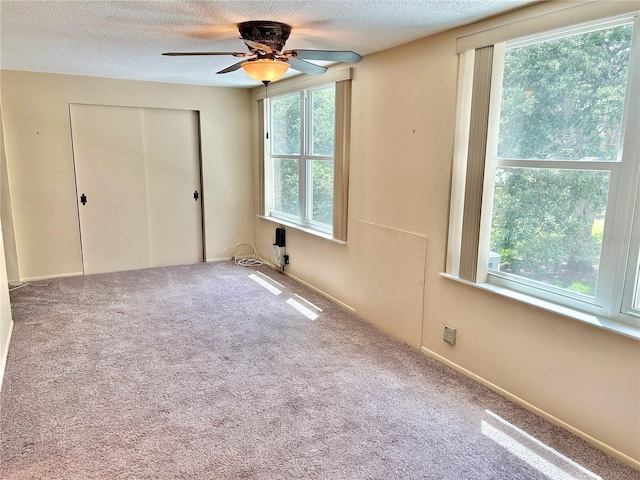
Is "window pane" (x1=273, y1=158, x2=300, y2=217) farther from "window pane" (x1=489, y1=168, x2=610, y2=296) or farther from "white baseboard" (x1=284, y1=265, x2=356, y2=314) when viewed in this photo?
"window pane" (x1=489, y1=168, x2=610, y2=296)

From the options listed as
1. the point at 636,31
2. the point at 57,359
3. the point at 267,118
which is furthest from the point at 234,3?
the point at 267,118

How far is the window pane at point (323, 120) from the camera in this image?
415 centimetres

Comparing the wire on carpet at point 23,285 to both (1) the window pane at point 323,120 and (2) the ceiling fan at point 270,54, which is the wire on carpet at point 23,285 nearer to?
(1) the window pane at point 323,120

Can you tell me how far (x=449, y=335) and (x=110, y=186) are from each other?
416 cm

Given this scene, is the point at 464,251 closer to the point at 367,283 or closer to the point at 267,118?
the point at 367,283

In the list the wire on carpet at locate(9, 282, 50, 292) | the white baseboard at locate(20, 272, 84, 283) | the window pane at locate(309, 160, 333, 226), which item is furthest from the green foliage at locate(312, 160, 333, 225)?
the wire on carpet at locate(9, 282, 50, 292)

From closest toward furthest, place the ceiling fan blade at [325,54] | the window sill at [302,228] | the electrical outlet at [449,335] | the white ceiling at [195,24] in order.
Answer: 1. the white ceiling at [195,24]
2. the ceiling fan blade at [325,54]
3. the electrical outlet at [449,335]
4. the window sill at [302,228]

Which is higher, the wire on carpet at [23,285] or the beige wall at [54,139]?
the beige wall at [54,139]

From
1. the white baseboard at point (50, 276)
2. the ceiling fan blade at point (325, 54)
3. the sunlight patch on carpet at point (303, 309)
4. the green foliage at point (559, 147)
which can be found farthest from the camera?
the white baseboard at point (50, 276)

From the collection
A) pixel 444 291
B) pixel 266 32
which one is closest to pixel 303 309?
pixel 444 291

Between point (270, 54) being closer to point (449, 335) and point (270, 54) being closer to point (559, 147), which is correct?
point (559, 147)

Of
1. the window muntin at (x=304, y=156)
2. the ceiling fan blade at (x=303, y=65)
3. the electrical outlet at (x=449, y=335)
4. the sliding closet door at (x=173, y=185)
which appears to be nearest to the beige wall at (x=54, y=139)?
the sliding closet door at (x=173, y=185)

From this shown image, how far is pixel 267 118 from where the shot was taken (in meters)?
5.24

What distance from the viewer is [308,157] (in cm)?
453
